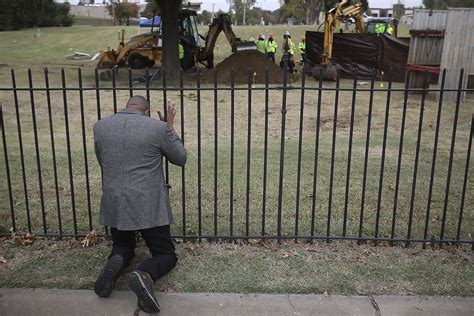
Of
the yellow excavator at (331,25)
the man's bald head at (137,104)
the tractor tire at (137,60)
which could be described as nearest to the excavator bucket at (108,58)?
the tractor tire at (137,60)

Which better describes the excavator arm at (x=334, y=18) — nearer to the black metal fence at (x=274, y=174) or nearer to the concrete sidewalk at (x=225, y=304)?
the black metal fence at (x=274, y=174)

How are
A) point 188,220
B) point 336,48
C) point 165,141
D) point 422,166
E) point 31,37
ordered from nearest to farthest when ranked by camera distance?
Result: point 165,141
point 188,220
point 422,166
point 336,48
point 31,37

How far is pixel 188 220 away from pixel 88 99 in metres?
9.74

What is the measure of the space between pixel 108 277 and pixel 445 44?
12.9m

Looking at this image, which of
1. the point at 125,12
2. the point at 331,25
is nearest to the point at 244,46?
the point at 331,25

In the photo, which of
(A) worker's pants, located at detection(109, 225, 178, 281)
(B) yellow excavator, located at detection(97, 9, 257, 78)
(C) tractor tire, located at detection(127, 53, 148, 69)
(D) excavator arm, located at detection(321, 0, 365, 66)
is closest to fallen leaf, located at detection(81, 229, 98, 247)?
(A) worker's pants, located at detection(109, 225, 178, 281)

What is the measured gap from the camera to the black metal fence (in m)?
4.06

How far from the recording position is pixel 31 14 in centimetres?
5100

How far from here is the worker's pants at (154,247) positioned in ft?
11.7

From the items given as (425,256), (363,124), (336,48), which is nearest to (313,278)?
(425,256)

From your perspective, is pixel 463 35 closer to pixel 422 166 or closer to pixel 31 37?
pixel 422 166

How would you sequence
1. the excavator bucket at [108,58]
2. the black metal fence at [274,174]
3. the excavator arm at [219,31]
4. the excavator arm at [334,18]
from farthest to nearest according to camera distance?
1. the excavator bucket at [108,58]
2. the excavator arm at [219,31]
3. the excavator arm at [334,18]
4. the black metal fence at [274,174]

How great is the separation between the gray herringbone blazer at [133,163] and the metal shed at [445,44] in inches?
420

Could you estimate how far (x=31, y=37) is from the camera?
4169 cm
